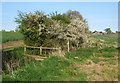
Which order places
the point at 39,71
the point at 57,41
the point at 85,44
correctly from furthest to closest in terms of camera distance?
the point at 85,44 < the point at 57,41 < the point at 39,71

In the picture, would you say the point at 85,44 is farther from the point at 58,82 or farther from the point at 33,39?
the point at 58,82

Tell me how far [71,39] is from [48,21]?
8.40ft

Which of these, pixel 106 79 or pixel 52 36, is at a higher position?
pixel 52 36

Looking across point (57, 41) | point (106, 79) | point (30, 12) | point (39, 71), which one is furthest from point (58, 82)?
point (30, 12)

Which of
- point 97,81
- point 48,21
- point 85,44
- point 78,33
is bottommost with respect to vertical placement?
point 97,81

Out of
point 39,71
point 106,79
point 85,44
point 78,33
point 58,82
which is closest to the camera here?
point 58,82

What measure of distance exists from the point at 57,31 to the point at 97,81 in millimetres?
8663

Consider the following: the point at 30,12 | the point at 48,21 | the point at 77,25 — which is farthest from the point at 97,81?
the point at 77,25

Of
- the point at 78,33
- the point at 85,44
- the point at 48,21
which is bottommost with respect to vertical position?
the point at 85,44

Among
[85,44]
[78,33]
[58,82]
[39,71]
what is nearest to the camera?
[58,82]

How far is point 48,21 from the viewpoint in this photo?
1336cm

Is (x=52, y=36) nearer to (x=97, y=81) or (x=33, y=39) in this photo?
(x=33, y=39)

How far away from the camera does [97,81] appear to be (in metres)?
4.95

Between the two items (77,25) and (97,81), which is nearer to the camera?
(97,81)
